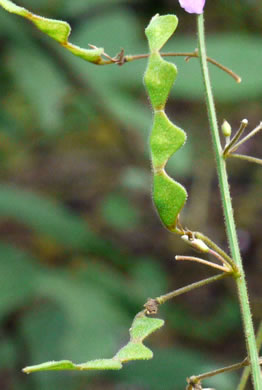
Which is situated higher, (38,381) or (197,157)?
(197,157)

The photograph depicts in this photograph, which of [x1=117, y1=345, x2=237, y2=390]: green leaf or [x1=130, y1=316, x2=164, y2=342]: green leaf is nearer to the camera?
[x1=130, y1=316, x2=164, y2=342]: green leaf

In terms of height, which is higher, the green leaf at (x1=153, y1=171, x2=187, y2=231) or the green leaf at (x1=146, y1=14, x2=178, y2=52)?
the green leaf at (x1=146, y1=14, x2=178, y2=52)

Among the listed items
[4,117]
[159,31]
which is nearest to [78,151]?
[4,117]

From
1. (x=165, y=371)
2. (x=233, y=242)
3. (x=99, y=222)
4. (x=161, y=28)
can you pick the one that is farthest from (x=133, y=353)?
(x=99, y=222)

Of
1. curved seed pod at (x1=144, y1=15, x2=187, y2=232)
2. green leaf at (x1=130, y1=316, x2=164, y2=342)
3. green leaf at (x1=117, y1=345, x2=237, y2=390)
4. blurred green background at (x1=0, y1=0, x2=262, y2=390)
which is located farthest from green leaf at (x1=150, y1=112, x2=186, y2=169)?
green leaf at (x1=117, y1=345, x2=237, y2=390)

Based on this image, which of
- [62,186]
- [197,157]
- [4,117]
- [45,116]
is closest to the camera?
[45,116]

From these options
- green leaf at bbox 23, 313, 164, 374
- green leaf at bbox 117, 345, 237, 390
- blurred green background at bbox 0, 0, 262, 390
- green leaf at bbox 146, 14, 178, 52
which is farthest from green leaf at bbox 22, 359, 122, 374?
green leaf at bbox 117, 345, 237, 390

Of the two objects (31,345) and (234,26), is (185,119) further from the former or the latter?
(31,345)

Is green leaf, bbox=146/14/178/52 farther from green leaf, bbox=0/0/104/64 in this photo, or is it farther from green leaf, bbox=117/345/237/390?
green leaf, bbox=117/345/237/390

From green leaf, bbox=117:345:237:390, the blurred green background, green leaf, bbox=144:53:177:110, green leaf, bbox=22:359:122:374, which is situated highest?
the blurred green background
